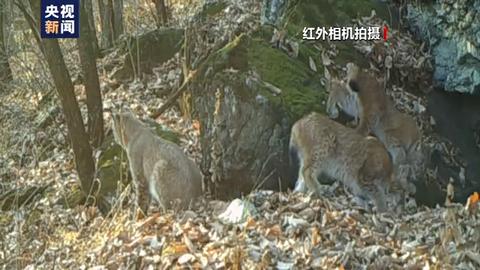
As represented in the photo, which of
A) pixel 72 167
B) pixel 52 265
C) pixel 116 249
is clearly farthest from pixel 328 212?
pixel 72 167

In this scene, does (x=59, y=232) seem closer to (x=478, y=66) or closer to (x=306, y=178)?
(x=306, y=178)

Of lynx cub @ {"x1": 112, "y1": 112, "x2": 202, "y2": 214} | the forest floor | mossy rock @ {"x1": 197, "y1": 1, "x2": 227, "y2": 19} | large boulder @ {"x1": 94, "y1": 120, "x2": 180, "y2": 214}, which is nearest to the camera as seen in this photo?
the forest floor

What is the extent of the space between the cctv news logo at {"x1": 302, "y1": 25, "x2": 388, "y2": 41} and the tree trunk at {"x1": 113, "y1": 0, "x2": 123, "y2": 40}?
6.19 m

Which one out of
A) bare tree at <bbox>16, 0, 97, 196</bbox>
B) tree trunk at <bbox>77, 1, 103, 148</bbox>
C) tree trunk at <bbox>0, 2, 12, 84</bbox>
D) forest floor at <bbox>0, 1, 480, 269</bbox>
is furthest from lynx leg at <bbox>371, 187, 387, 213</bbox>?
tree trunk at <bbox>0, 2, 12, 84</bbox>

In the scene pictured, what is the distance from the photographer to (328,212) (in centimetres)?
638

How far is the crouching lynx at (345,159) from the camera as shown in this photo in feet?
23.3

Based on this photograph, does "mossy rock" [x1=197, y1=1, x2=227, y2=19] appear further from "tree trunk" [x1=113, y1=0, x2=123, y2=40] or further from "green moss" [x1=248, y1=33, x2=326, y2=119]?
"tree trunk" [x1=113, y1=0, x2=123, y2=40]

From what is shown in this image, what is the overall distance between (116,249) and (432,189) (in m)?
3.81

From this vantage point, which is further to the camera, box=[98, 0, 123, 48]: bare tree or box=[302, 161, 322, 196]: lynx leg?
box=[98, 0, 123, 48]: bare tree

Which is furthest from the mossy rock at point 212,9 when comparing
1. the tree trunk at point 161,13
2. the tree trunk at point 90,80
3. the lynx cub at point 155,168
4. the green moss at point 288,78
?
the lynx cub at point 155,168

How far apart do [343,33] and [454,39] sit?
4.63 ft

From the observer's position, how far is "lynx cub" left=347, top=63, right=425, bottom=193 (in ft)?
26.0

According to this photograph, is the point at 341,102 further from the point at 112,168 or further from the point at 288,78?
the point at 112,168

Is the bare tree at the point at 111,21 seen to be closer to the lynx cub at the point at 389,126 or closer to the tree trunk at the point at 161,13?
the tree trunk at the point at 161,13
